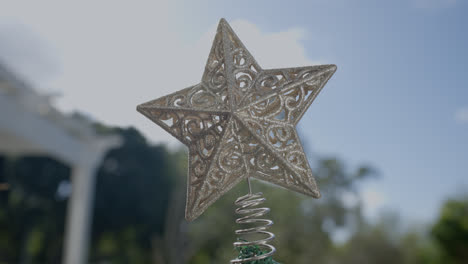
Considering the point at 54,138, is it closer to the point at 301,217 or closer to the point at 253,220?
the point at 301,217

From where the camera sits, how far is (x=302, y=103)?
3.21ft

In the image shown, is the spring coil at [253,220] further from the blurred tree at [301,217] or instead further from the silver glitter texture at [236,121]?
the blurred tree at [301,217]

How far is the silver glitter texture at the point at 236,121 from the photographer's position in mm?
906

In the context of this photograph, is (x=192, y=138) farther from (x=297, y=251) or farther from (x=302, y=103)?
(x=297, y=251)

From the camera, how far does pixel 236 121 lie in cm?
90

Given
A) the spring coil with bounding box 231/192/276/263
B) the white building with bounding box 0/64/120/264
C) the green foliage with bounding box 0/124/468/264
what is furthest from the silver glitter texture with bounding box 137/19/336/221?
the green foliage with bounding box 0/124/468/264

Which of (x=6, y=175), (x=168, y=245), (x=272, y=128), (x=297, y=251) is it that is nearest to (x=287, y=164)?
(x=272, y=128)

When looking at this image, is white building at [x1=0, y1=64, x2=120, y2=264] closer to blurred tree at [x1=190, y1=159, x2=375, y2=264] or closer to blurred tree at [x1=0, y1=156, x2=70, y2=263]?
blurred tree at [x1=190, y1=159, x2=375, y2=264]

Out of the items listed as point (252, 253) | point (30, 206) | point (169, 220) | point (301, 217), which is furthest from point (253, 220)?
point (30, 206)

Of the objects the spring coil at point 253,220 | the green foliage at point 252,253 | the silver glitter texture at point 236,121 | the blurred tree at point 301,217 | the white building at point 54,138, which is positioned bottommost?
the green foliage at point 252,253

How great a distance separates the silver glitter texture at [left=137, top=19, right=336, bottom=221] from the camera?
906 millimetres

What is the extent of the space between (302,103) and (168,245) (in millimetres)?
7610

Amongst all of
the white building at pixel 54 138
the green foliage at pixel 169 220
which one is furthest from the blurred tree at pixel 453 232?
the white building at pixel 54 138

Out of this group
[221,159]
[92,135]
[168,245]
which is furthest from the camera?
[168,245]
